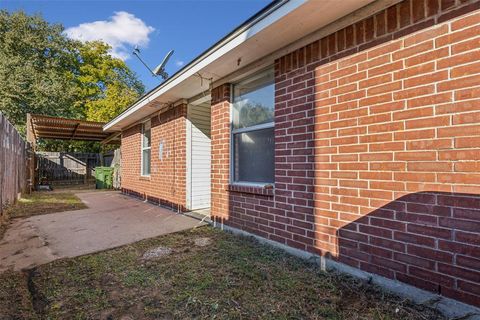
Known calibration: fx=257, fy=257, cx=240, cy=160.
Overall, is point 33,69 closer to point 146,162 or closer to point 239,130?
point 146,162

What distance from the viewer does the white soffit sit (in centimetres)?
245

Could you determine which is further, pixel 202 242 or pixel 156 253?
pixel 202 242

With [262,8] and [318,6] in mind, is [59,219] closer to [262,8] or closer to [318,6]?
[262,8]

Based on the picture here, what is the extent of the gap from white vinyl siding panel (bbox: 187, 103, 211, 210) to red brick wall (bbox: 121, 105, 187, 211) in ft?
0.60

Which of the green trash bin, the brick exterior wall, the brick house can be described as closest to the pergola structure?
the green trash bin

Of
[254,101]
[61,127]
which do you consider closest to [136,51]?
[61,127]

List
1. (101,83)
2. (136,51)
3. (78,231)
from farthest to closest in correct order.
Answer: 1. (101,83)
2. (136,51)
3. (78,231)

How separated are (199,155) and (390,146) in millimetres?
4355

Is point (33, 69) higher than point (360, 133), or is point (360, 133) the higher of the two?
point (33, 69)

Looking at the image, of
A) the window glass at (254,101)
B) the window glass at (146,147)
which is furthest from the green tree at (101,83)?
the window glass at (254,101)

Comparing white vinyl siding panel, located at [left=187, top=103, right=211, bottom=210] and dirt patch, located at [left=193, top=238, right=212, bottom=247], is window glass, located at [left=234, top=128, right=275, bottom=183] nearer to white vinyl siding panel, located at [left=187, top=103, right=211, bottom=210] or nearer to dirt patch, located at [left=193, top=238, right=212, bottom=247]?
dirt patch, located at [left=193, top=238, right=212, bottom=247]

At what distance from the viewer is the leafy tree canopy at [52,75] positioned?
15835mm

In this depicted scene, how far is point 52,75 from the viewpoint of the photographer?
17.6m

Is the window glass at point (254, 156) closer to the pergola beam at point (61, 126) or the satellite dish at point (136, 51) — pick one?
the satellite dish at point (136, 51)
